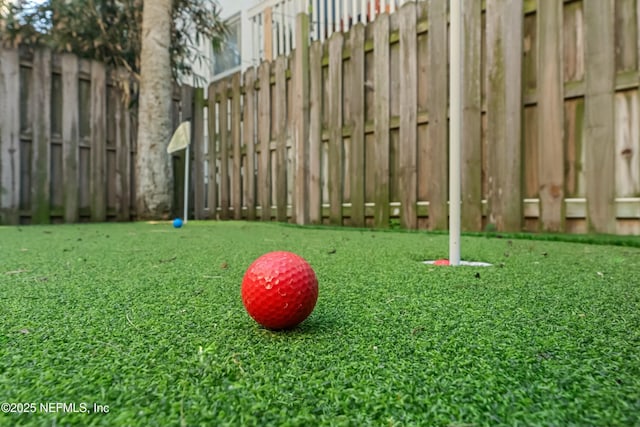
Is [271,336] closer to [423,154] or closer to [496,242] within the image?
[496,242]

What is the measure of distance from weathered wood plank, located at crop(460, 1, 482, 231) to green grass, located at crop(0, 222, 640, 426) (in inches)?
80.3

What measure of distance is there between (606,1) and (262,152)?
426cm

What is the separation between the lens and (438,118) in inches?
156

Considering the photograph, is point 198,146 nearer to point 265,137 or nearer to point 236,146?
point 236,146

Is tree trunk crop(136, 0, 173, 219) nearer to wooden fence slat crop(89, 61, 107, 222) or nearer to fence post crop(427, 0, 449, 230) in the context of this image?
wooden fence slat crop(89, 61, 107, 222)

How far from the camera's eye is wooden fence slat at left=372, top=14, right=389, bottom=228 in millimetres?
4426

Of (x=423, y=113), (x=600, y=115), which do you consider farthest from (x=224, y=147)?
(x=600, y=115)

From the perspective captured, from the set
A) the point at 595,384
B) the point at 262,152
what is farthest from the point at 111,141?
the point at 595,384

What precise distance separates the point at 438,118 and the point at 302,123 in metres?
1.87

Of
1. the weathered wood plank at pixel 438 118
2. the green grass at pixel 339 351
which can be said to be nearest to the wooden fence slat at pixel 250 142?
the weathered wood plank at pixel 438 118

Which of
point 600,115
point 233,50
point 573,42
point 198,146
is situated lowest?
point 600,115

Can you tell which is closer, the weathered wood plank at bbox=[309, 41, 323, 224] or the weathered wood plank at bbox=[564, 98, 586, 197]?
the weathered wood plank at bbox=[564, 98, 586, 197]

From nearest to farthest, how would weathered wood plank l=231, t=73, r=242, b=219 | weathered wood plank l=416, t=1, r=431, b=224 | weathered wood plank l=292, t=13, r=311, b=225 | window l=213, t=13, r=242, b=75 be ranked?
weathered wood plank l=416, t=1, r=431, b=224
weathered wood plank l=292, t=13, r=311, b=225
weathered wood plank l=231, t=73, r=242, b=219
window l=213, t=13, r=242, b=75

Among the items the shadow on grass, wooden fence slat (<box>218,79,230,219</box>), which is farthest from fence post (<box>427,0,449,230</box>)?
wooden fence slat (<box>218,79,230,219</box>)
